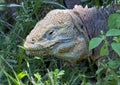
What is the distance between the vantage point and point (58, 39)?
151 inches

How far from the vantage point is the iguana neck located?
13.3 ft

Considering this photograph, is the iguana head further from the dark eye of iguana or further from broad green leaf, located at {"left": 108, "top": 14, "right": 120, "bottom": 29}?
broad green leaf, located at {"left": 108, "top": 14, "right": 120, "bottom": 29}

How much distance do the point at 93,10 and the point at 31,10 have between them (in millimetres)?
962

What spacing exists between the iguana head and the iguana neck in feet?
0.40

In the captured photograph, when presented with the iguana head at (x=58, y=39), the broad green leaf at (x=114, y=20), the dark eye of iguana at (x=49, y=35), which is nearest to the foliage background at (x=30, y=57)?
the iguana head at (x=58, y=39)

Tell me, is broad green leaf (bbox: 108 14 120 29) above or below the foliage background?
above

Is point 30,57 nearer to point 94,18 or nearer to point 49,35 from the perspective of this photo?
point 49,35

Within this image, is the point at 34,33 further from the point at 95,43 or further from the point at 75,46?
the point at 95,43

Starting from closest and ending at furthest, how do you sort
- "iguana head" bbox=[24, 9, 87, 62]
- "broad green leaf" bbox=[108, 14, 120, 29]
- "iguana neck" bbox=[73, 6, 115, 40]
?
"broad green leaf" bbox=[108, 14, 120, 29] < "iguana head" bbox=[24, 9, 87, 62] < "iguana neck" bbox=[73, 6, 115, 40]

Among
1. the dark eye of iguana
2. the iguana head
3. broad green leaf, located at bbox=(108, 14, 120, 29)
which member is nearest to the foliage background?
the iguana head

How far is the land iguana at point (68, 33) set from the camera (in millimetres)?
3791

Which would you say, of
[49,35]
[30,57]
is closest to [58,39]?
[49,35]

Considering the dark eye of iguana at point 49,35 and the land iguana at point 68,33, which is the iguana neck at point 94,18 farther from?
the dark eye of iguana at point 49,35

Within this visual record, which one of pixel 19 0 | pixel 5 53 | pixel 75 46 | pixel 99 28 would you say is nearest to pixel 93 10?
pixel 99 28
